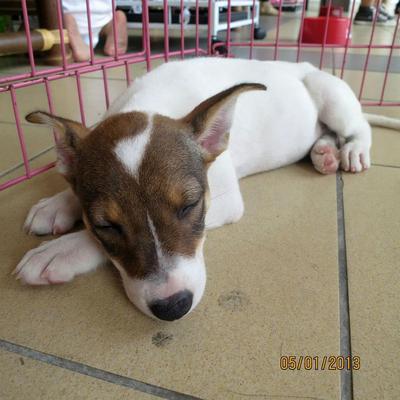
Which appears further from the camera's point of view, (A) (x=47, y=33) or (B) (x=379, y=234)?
(A) (x=47, y=33)

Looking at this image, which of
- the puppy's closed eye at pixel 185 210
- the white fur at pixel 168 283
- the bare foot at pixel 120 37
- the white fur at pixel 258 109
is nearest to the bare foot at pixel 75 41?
the bare foot at pixel 120 37

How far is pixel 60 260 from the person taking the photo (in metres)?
1.39

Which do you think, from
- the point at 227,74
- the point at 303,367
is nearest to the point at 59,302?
the point at 303,367

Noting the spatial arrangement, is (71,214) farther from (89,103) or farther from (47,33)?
(47,33)

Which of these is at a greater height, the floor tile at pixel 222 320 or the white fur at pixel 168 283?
the white fur at pixel 168 283

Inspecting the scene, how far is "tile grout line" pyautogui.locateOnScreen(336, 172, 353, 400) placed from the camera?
1.07 m

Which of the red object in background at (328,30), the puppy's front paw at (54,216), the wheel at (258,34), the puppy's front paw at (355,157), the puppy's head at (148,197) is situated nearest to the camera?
the puppy's head at (148,197)

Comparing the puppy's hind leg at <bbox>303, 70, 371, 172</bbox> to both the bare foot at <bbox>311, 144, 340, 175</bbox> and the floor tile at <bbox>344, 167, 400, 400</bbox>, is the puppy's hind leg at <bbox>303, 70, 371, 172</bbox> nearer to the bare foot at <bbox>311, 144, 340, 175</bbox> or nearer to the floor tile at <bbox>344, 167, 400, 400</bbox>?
the bare foot at <bbox>311, 144, 340, 175</bbox>

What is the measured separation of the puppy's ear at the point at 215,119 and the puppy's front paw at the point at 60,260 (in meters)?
0.52

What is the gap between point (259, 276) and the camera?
4.72 ft

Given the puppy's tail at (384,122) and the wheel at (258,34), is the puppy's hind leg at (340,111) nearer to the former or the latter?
the puppy's tail at (384,122)

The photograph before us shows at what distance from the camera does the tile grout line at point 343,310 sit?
1071 millimetres

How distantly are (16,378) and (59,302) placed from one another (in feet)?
0.94

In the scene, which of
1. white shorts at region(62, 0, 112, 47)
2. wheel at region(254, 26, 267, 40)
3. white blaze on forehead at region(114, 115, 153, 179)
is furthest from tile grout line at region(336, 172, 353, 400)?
wheel at region(254, 26, 267, 40)
